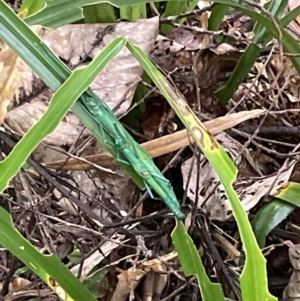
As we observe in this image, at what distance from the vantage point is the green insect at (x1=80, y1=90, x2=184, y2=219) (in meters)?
0.57

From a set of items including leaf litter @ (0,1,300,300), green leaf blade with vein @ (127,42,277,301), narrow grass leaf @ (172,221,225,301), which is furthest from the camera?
leaf litter @ (0,1,300,300)

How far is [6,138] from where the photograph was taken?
70 centimetres

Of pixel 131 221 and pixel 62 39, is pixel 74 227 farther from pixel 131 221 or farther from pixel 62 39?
pixel 62 39

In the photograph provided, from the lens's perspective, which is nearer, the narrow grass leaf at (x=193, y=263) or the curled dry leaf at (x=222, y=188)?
the narrow grass leaf at (x=193, y=263)

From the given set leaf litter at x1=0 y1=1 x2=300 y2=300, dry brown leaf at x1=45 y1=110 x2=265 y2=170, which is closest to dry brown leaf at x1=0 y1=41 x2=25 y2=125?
leaf litter at x1=0 y1=1 x2=300 y2=300

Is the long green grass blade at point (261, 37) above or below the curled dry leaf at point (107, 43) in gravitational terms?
below

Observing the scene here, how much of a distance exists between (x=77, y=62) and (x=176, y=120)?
0.16 m

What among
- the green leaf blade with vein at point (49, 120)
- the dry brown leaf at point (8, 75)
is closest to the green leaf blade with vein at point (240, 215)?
the green leaf blade with vein at point (49, 120)

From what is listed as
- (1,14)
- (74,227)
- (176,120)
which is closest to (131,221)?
(74,227)

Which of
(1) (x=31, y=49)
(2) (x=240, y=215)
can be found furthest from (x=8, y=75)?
(2) (x=240, y=215)

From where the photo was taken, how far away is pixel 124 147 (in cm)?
59

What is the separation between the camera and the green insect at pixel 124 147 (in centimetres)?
57

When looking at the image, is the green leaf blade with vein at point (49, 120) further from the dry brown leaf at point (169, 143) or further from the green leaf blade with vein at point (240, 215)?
the dry brown leaf at point (169, 143)

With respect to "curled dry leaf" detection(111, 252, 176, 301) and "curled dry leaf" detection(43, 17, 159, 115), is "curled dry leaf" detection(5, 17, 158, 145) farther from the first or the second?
"curled dry leaf" detection(111, 252, 176, 301)
